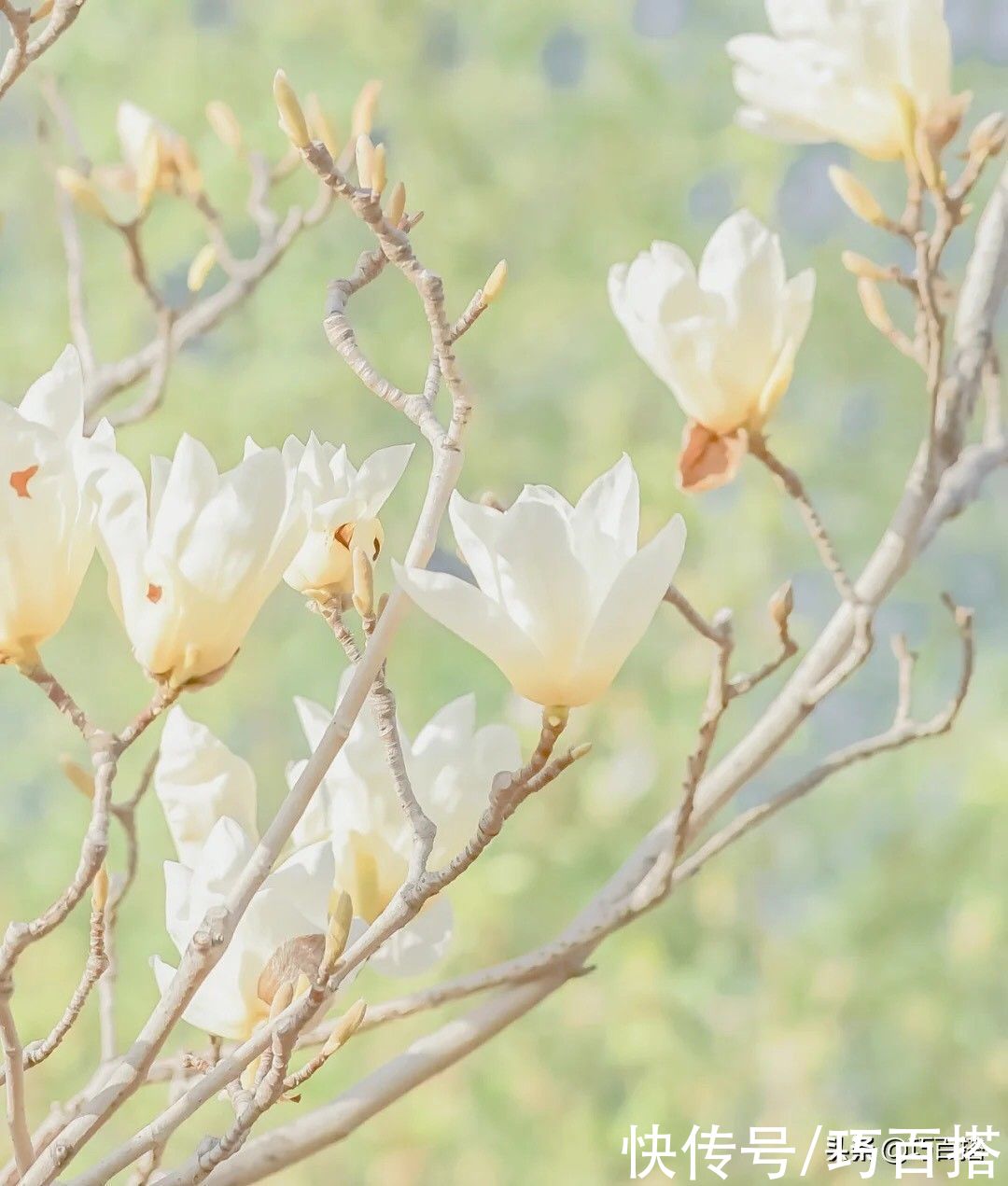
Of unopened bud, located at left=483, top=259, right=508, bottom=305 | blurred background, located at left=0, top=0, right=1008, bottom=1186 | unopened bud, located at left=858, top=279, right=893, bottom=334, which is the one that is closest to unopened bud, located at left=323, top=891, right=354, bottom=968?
unopened bud, located at left=483, top=259, right=508, bottom=305

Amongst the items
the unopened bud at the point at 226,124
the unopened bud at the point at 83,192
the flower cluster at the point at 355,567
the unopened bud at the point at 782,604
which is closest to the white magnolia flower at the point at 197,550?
the flower cluster at the point at 355,567

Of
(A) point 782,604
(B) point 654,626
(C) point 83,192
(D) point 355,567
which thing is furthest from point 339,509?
(B) point 654,626

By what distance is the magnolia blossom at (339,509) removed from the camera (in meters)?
0.32

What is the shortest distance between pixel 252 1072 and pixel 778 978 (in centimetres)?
121

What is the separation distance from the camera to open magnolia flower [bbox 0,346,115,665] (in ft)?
0.89

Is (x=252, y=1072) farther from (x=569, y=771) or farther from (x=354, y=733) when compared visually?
(x=569, y=771)

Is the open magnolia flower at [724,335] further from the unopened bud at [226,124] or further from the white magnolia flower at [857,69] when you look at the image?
the unopened bud at [226,124]

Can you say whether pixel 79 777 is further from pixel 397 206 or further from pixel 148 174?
pixel 148 174

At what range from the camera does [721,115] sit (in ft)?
5.39

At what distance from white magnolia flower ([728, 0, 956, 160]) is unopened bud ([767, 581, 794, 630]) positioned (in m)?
0.15

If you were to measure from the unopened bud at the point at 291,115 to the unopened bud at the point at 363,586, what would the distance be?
81 millimetres

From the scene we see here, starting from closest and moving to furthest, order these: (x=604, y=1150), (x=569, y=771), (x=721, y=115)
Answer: (x=604, y=1150)
(x=569, y=771)
(x=721, y=115)

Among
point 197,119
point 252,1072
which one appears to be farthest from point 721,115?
point 252,1072

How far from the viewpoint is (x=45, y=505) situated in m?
0.27
